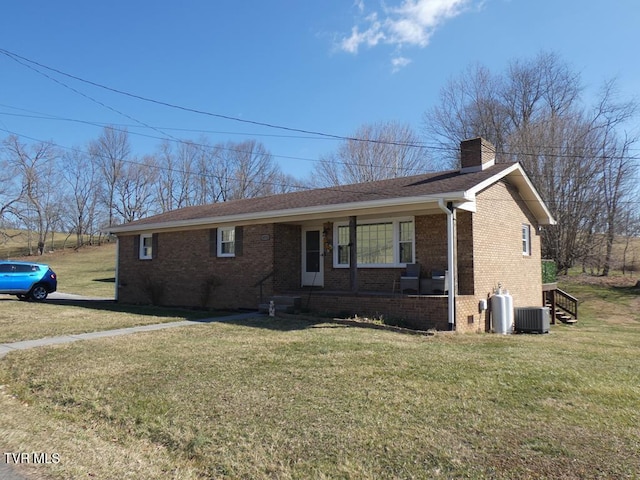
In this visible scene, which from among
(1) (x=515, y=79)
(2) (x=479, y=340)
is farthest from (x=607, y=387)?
(1) (x=515, y=79)

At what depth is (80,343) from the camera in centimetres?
866

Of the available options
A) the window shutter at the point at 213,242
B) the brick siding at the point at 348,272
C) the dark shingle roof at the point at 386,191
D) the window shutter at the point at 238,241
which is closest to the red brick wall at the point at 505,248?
the brick siding at the point at 348,272

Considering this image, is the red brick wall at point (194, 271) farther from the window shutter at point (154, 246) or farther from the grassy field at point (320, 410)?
the grassy field at point (320, 410)

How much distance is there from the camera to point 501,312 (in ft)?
40.2

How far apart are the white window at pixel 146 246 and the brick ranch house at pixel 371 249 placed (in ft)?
0.14

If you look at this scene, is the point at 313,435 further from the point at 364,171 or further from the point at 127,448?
the point at 364,171

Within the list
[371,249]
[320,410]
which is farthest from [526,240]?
[320,410]

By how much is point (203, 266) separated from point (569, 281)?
20376 mm

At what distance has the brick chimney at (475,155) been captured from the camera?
1402 cm

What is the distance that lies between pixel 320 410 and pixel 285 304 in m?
8.17

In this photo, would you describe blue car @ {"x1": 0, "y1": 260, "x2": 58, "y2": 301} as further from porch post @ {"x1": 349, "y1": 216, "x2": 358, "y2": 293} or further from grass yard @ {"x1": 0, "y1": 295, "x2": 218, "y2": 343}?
porch post @ {"x1": 349, "y1": 216, "x2": 358, "y2": 293}

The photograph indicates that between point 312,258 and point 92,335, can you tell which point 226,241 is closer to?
point 312,258

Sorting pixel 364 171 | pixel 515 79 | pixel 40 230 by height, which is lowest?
pixel 40 230
